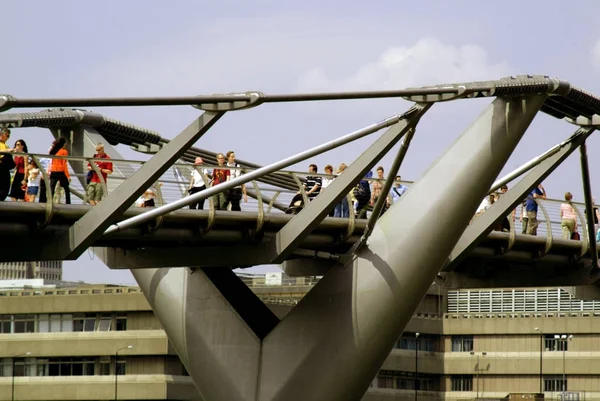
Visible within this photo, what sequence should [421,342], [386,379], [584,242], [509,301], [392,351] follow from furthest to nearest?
[509,301] → [421,342] → [392,351] → [386,379] → [584,242]

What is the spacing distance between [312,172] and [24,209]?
997 cm

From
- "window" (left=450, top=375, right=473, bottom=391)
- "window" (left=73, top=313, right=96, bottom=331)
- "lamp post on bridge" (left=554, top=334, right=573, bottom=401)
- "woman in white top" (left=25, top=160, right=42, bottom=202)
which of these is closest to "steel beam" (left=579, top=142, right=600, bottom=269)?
"woman in white top" (left=25, top=160, right=42, bottom=202)

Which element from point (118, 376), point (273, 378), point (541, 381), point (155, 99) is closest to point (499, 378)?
point (541, 381)

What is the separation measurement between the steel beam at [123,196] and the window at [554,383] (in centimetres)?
9205

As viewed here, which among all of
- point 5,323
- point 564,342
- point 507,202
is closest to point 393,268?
point 507,202

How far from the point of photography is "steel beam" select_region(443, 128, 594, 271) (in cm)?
3916

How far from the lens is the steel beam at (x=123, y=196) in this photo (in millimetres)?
28219

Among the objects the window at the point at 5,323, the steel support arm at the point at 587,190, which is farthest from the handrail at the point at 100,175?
the window at the point at 5,323

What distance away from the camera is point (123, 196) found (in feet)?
92.7

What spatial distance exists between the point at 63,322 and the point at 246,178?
78213mm

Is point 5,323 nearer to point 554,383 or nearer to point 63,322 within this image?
point 63,322

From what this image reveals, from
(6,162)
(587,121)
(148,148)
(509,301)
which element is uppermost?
(587,121)

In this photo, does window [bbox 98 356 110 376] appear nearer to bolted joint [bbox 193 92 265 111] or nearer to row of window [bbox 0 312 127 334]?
row of window [bbox 0 312 127 334]

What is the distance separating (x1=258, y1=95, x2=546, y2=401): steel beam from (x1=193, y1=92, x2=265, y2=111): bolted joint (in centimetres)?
652
